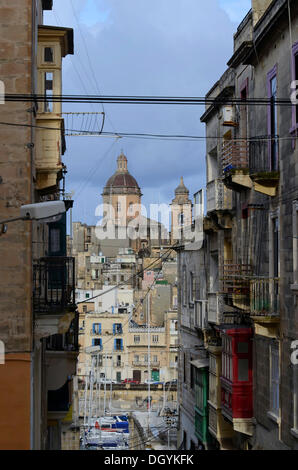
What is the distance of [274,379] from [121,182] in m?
153

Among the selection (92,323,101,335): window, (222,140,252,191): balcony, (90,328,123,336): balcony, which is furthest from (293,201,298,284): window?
(92,323,101,335): window

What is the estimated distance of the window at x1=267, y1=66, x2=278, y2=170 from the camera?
58.5ft

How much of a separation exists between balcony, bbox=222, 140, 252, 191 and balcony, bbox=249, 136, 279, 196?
2.54 feet

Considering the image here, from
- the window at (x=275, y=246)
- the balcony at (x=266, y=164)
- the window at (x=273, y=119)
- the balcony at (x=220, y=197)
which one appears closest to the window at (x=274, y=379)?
the window at (x=275, y=246)

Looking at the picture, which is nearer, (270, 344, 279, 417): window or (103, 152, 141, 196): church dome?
(270, 344, 279, 417): window

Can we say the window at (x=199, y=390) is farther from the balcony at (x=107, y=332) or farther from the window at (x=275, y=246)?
the balcony at (x=107, y=332)

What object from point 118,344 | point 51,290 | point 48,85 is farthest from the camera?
point 118,344

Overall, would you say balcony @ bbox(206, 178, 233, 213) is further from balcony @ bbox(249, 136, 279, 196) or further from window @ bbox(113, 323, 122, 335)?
window @ bbox(113, 323, 122, 335)

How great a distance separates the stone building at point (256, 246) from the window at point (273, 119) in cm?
2

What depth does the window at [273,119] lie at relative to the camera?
702 inches

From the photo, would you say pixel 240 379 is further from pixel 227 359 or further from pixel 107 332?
pixel 107 332

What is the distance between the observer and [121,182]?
171 m

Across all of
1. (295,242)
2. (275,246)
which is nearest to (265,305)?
(275,246)
